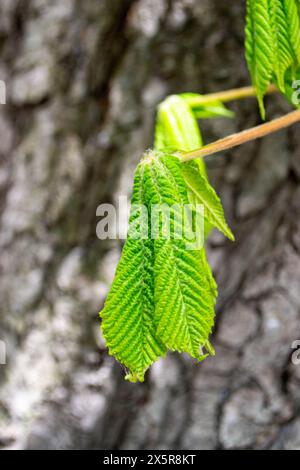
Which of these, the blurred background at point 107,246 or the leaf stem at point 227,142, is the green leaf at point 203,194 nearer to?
the leaf stem at point 227,142

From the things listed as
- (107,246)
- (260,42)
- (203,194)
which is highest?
(260,42)

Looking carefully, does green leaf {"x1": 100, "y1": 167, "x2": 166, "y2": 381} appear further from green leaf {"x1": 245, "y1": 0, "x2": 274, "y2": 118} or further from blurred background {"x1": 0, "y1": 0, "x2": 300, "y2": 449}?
blurred background {"x1": 0, "y1": 0, "x2": 300, "y2": 449}

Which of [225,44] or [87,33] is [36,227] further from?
[225,44]

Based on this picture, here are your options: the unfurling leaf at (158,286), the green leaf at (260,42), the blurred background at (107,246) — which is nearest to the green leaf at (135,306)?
the unfurling leaf at (158,286)

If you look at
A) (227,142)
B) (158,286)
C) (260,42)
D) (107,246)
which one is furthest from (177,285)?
(107,246)

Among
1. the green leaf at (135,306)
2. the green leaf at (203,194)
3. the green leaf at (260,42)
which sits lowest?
the green leaf at (135,306)

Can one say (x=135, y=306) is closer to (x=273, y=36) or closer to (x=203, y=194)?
(x=203, y=194)
